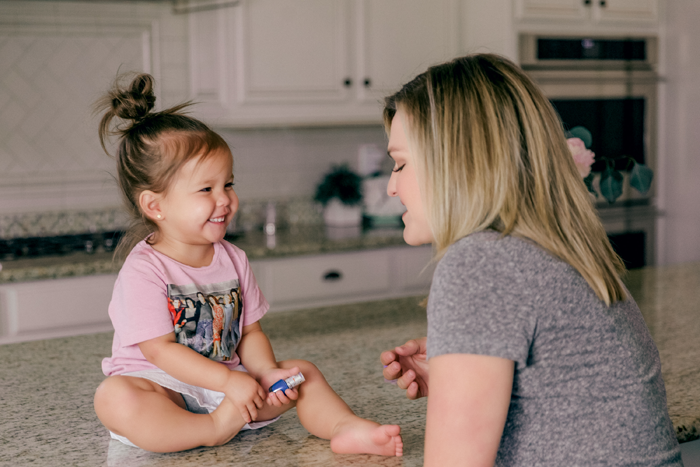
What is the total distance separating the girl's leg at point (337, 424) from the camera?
836 millimetres

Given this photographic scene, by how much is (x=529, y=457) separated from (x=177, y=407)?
442 millimetres

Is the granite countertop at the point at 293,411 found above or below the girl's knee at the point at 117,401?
below

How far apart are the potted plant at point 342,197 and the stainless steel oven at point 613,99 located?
100cm

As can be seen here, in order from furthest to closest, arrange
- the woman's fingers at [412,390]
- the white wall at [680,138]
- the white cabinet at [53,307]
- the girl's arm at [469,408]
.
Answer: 1. the white wall at [680,138]
2. the white cabinet at [53,307]
3. the woman's fingers at [412,390]
4. the girl's arm at [469,408]

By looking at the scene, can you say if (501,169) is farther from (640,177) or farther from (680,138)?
(680,138)

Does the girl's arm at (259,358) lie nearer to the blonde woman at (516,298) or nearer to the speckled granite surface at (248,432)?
the speckled granite surface at (248,432)

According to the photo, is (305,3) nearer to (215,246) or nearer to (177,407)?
(215,246)

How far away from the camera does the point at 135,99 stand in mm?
1014

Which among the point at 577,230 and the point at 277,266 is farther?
the point at 277,266

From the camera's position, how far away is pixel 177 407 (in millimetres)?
872

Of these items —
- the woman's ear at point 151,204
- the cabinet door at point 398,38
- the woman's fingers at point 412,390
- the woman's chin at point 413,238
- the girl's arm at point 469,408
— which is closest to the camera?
the girl's arm at point 469,408

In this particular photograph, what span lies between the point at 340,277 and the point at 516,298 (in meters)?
2.36

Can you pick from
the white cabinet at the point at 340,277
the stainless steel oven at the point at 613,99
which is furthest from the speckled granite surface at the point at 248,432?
the stainless steel oven at the point at 613,99

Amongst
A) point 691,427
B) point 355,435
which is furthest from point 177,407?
point 691,427
